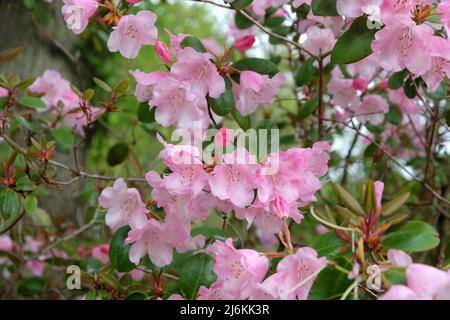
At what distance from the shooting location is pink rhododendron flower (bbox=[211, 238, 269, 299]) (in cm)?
99

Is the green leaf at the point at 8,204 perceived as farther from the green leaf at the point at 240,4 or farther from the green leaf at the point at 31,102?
the green leaf at the point at 240,4

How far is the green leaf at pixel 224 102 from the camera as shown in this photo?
1352 mm


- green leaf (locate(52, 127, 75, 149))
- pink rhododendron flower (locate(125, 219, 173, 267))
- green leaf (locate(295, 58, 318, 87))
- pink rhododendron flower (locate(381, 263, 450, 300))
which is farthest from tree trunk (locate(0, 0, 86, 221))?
pink rhododendron flower (locate(381, 263, 450, 300))

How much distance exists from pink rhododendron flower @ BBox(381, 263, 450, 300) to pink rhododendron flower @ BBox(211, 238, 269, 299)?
0.24m

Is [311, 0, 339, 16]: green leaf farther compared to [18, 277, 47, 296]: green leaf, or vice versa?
[18, 277, 47, 296]: green leaf

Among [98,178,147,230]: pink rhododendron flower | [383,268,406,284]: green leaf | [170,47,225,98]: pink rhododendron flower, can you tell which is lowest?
[98,178,147,230]: pink rhododendron flower

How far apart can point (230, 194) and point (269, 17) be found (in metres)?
1.09

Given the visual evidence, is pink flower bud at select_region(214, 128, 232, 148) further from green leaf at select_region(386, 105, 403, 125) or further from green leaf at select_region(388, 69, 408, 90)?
green leaf at select_region(386, 105, 403, 125)

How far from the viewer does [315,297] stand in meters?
0.93

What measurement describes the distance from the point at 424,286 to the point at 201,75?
0.70 meters

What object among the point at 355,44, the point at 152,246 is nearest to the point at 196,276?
the point at 152,246

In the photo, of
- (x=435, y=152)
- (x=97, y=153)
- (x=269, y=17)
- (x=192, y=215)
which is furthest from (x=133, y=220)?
(x=97, y=153)

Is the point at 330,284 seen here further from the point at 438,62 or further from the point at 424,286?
the point at 438,62
